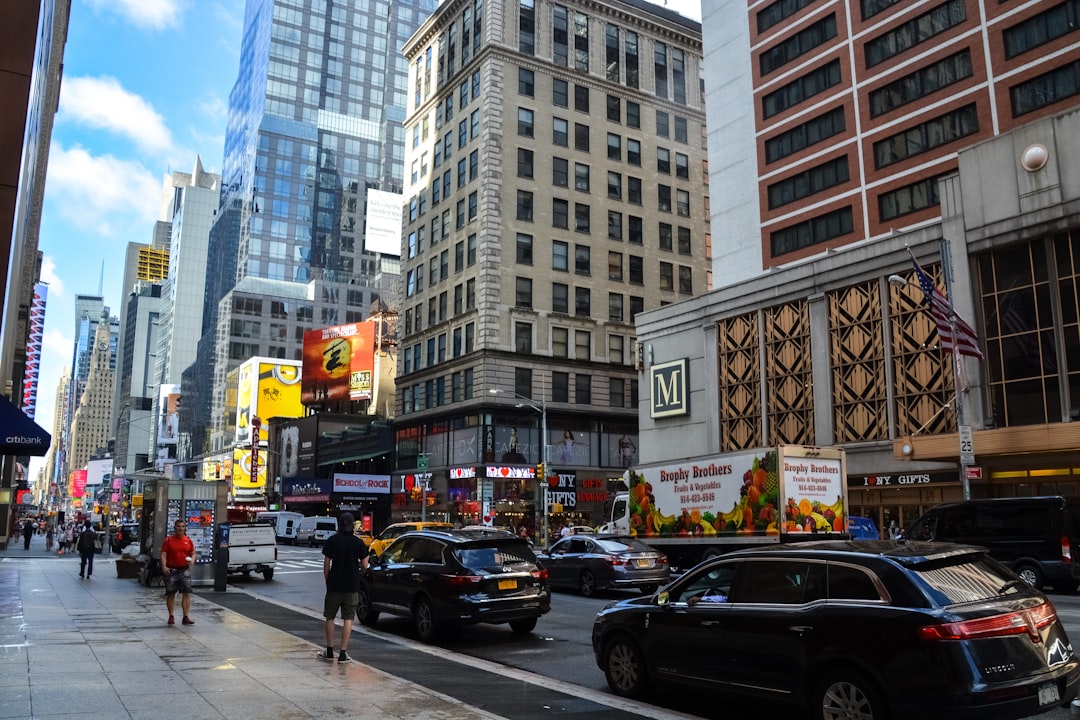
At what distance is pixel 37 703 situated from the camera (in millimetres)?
8203

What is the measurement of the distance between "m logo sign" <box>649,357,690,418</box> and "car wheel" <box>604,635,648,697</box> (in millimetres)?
34699

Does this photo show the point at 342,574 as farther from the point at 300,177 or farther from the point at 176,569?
the point at 300,177

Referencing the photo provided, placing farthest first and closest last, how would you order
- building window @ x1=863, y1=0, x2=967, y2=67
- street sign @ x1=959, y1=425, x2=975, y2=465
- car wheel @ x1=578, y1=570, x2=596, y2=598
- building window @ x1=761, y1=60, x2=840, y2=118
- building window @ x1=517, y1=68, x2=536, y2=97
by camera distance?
building window @ x1=517, y1=68, x2=536, y2=97 < building window @ x1=761, y1=60, x2=840, y2=118 < building window @ x1=863, y1=0, x2=967, y2=67 < street sign @ x1=959, y1=425, x2=975, y2=465 < car wheel @ x1=578, y1=570, x2=596, y2=598

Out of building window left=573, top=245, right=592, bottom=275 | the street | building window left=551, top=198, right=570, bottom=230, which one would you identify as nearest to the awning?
the street

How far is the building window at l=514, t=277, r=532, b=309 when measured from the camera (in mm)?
61250

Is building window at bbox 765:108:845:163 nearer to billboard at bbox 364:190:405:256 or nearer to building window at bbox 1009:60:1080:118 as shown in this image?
building window at bbox 1009:60:1080:118

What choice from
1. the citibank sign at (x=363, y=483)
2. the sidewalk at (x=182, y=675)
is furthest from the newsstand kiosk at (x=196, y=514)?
the citibank sign at (x=363, y=483)

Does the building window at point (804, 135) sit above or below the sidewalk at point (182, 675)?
above

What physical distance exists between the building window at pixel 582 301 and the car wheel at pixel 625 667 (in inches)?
2136

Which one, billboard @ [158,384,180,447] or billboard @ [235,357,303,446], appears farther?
billboard @ [158,384,180,447]

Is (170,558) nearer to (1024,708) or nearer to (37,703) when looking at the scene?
(37,703)

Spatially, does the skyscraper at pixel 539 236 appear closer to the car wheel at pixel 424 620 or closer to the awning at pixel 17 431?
the car wheel at pixel 424 620

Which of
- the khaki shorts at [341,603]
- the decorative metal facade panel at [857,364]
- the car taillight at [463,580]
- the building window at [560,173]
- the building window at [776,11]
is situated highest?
the building window at [776,11]

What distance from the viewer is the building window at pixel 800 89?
44.9m
